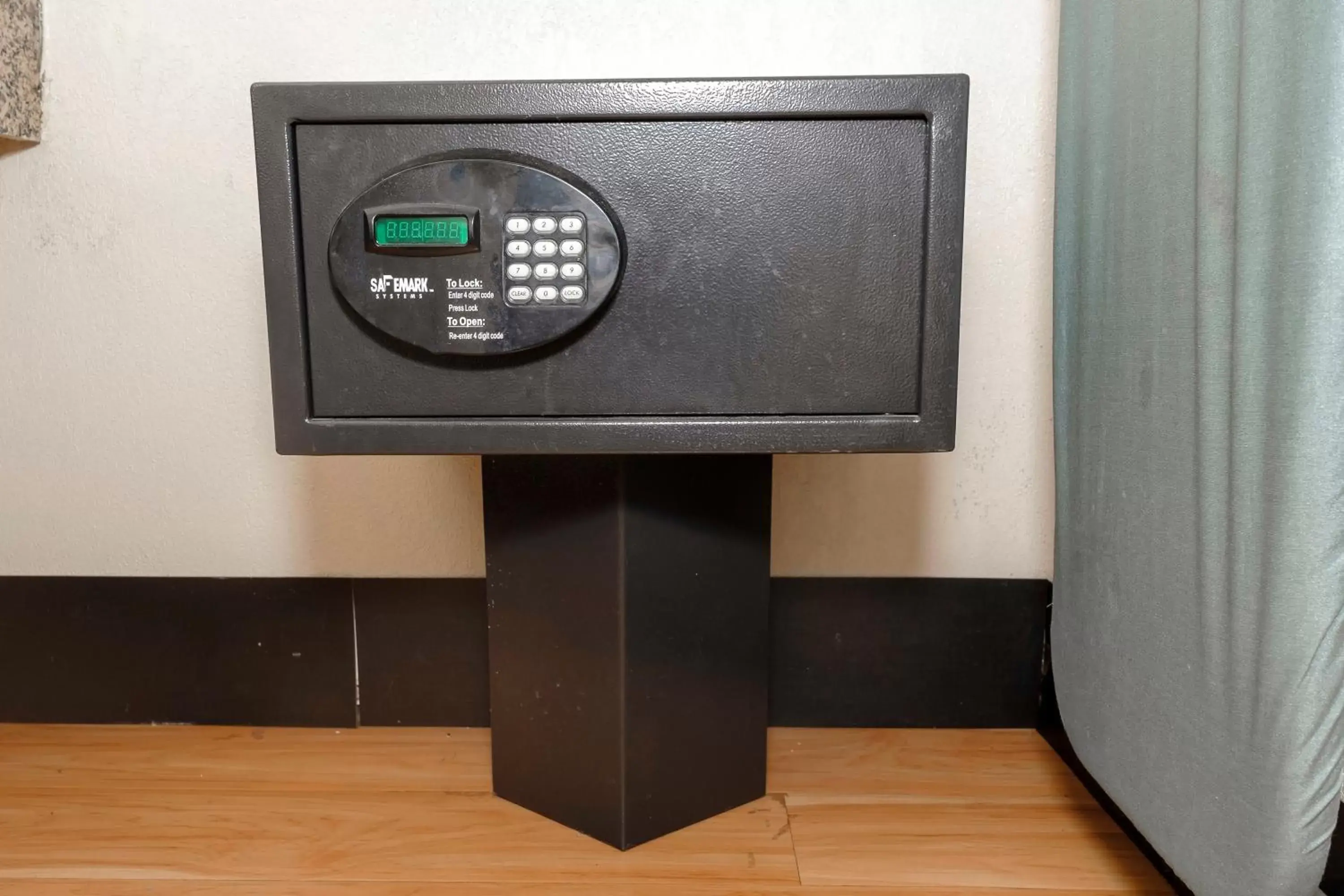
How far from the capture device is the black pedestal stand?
2.00 ft

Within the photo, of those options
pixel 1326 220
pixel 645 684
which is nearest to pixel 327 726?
pixel 645 684

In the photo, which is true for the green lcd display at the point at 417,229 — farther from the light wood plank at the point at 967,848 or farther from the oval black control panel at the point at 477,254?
the light wood plank at the point at 967,848

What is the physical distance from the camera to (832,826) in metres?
0.67

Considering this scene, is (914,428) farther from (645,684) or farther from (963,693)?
(963,693)

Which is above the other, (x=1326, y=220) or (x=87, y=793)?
(x=1326, y=220)

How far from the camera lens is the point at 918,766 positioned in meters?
0.77

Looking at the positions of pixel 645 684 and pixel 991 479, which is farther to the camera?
Answer: pixel 991 479

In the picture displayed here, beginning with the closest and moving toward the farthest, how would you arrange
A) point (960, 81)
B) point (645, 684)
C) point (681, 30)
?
1. point (960, 81)
2. point (645, 684)
3. point (681, 30)

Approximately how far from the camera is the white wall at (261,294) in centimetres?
78

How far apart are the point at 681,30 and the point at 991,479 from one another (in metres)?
0.50

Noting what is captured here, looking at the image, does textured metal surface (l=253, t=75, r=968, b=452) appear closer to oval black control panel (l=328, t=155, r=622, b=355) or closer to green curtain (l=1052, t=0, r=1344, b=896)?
A: oval black control panel (l=328, t=155, r=622, b=355)

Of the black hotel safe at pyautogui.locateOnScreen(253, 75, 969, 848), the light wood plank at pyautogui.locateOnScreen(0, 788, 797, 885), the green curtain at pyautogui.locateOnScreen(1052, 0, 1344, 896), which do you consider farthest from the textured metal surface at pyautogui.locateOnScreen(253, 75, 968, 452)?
the light wood plank at pyautogui.locateOnScreen(0, 788, 797, 885)

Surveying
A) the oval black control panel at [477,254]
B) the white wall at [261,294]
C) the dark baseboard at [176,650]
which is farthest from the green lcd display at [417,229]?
the dark baseboard at [176,650]

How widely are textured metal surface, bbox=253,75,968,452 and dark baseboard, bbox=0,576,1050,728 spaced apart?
14.2 inches
